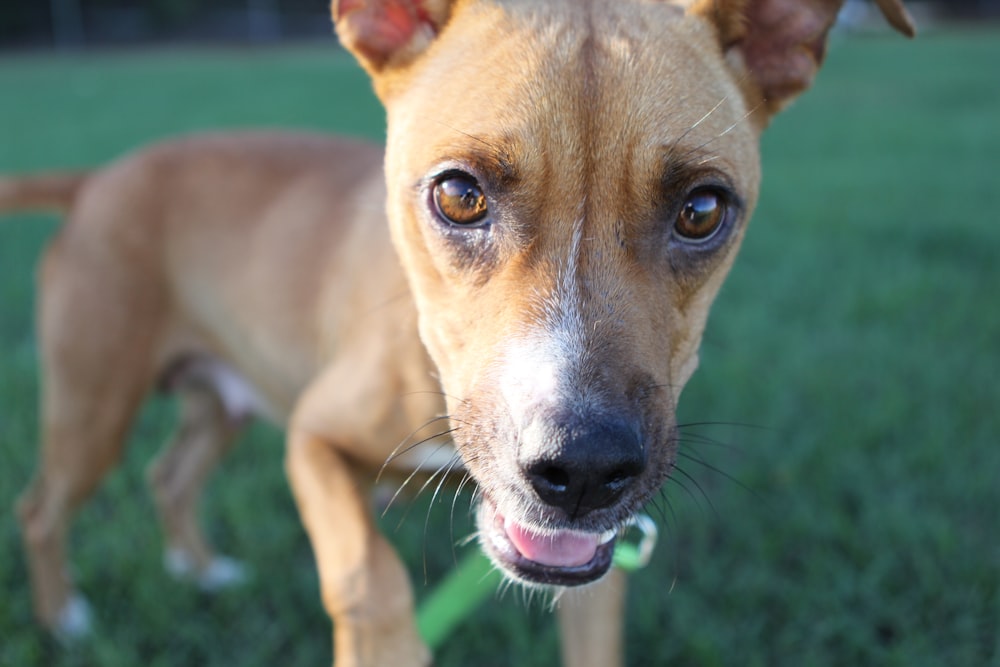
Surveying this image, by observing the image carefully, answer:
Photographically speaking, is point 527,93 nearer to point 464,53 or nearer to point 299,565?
point 464,53

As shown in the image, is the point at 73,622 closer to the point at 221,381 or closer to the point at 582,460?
the point at 221,381

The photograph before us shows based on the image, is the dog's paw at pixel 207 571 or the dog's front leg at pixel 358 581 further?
the dog's paw at pixel 207 571

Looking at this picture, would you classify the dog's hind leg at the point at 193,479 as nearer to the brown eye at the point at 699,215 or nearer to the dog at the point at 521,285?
the dog at the point at 521,285

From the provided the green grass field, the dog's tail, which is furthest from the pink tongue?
the dog's tail

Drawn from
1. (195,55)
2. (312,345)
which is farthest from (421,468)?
(195,55)

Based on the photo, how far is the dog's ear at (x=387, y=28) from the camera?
295 cm

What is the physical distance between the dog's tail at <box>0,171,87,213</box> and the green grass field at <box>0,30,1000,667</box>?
56.3 inches

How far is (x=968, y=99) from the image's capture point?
1691 cm

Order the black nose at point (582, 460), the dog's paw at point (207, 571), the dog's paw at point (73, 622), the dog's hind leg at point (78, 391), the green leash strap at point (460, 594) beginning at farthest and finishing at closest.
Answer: the dog's paw at point (207, 571), the dog's hind leg at point (78, 391), the dog's paw at point (73, 622), the green leash strap at point (460, 594), the black nose at point (582, 460)

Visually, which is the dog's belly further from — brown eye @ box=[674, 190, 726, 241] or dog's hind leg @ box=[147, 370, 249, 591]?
brown eye @ box=[674, 190, 726, 241]

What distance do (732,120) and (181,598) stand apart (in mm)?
3042

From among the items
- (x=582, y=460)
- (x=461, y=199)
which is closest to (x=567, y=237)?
(x=461, y=199)

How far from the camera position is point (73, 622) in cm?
390

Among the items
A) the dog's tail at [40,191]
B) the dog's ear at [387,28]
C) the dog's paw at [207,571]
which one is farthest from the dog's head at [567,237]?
the dog's tail at [40,191]
